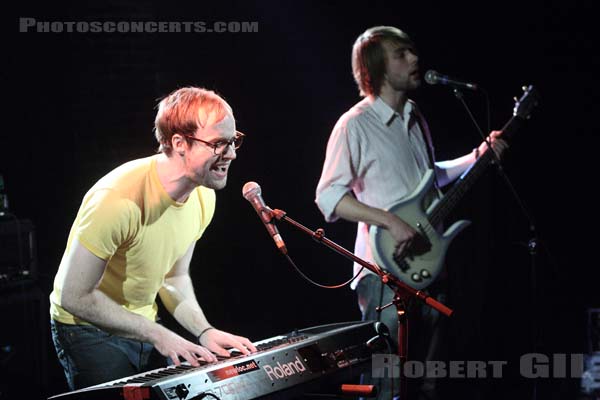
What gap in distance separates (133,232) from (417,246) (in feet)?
5.58

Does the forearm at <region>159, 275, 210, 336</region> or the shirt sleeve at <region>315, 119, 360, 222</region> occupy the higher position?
the shirt sleeve at <region>315, 119, 360, 222</region>

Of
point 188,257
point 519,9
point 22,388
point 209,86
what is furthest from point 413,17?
point 22,388

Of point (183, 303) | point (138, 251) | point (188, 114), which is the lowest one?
point (183, 303)

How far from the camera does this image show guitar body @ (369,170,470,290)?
3.88m

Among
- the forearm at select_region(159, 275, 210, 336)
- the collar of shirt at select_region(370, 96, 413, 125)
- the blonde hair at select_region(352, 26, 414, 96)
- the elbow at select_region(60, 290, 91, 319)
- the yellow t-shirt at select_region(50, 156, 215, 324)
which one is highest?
the blonde hair at select_region(352, 26, 414, 96)

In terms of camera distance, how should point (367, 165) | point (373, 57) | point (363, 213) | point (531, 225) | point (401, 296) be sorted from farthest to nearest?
point (531, 225), point (373, 57), point (367, 165), point (363, 213), point (401, 296)

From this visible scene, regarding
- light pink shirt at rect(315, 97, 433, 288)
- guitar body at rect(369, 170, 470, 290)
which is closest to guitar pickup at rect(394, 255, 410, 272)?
guitar body at rect(369, 170, 470, 290)

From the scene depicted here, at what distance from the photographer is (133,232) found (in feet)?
9.02

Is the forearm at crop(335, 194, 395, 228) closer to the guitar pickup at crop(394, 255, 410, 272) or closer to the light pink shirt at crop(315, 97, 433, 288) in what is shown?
the light pink shirt at crop(315, 97, 433, 288)

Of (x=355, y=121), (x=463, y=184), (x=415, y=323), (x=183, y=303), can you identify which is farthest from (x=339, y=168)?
(x=183, y=303)

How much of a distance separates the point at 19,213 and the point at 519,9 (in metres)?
3.34

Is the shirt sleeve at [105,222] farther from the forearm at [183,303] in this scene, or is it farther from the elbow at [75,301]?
the forearm at [183,303]

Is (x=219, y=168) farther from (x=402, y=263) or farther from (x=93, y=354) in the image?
(x=402, y=263)

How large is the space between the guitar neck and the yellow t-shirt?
1.48 m
